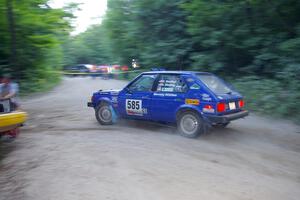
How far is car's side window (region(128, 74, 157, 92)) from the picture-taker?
9.77 m

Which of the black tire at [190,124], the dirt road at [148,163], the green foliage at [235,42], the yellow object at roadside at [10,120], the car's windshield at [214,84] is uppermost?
the green foliage at [235,42]

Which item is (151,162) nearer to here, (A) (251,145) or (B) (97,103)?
(A) (251,145)

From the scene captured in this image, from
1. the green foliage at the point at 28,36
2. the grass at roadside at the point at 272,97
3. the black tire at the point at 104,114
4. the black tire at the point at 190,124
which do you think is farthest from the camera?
the green foliage at the point at 28,36

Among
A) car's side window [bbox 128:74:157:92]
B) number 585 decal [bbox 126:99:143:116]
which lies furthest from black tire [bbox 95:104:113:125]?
car's side window [bbox 128:74:157:92]

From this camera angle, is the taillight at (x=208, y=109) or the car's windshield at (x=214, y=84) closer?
the taillight at (x=208, y=109)

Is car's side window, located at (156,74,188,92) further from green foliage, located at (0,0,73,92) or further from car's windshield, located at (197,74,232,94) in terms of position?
green foliage, located at (0,0,73,92)

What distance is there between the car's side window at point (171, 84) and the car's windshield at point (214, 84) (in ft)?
1.53

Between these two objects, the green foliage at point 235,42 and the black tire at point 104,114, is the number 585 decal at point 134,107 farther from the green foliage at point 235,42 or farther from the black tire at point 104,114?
the green foliage at point 235,42

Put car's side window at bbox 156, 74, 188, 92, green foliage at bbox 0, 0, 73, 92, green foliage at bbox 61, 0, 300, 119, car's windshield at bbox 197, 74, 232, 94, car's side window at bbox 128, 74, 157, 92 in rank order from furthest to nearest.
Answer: green foliage at bbox 0, 0, 73, 92 → green foliage at bbox 61, 0, 300, 119 → car's side window at bbox 128, 74, 157, 92 → car's side window at bbox 156, 74, 188, 92 → car's windshield at bbox 197, 74, 232, 94

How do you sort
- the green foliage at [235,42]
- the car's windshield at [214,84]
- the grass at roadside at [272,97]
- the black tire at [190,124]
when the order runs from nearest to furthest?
the black tire at [190,124]
the car's windshield at [214,84]
the grass at roadside at [272,97]
the green foliage at [235,42]

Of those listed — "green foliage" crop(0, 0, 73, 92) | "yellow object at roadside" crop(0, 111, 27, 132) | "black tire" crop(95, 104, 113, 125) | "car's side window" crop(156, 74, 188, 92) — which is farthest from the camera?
"green foliage" crop(0, 0, 73, 92)

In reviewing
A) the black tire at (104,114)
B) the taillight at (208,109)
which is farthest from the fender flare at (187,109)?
the black tire at (104,114)

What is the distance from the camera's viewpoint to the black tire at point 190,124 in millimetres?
8789

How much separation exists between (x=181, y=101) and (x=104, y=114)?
264 centimetres
